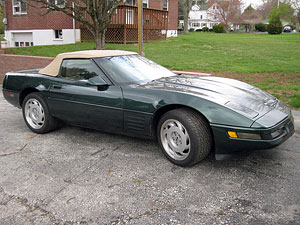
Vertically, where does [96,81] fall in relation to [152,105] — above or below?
above

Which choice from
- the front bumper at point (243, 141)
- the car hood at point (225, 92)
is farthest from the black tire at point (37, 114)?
the front bumper at point (243, 141)

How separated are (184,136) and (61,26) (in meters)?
19.0

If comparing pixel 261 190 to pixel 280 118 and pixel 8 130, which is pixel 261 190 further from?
pixel 8 130

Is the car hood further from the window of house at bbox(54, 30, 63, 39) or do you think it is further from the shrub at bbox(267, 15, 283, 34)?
the shrub at bbox(267, 15, 283, 34)

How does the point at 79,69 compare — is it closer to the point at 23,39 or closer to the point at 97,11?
the point at 97,11

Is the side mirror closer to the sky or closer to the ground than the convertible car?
closer to the sky

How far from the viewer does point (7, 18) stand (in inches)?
922

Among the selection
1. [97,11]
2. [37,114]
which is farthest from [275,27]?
[37,114]

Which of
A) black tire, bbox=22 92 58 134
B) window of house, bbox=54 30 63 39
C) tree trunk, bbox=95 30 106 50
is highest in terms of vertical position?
window of house, bbox=54 30 63 39

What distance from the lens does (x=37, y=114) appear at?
5086mm

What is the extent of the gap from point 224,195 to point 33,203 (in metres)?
1.82

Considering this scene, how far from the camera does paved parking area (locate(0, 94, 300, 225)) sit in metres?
2.74

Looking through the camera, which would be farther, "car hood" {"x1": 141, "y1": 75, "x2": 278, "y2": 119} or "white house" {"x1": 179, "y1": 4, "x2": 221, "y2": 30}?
"white house" {"x1": 179, "y1": 4, "x2": 221, "y2": 30}

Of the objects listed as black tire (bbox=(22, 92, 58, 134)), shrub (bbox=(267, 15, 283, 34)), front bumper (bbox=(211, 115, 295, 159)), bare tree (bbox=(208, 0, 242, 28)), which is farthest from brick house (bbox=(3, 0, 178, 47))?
bare tree (bbox=(208, 0, 242, 28))
